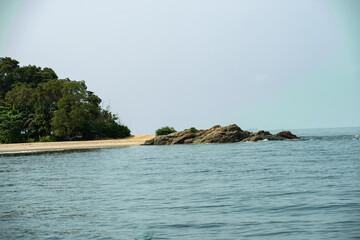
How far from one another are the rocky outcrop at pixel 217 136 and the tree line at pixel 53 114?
13.4m

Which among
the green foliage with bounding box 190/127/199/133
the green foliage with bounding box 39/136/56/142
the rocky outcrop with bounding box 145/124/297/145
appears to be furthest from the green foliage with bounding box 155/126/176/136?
the green foliage with bounding box 39/136/56/142

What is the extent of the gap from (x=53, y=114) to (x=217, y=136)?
29100 millimetres

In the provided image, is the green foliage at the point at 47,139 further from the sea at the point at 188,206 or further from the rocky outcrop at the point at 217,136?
the sea at the point at 188,206

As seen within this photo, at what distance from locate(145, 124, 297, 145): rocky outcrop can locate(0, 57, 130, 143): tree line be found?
13.4 metres

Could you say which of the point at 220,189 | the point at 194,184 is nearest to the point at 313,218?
the point at 220,189

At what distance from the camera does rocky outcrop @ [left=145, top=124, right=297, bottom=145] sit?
5716 cm

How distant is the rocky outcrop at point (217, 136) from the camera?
57.2m

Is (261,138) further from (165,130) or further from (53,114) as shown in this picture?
(53,114)

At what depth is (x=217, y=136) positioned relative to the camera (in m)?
57.5

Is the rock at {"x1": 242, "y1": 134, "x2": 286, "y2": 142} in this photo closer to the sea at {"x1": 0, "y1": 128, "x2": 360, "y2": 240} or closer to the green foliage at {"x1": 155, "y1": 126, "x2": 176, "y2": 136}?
the green foliage at {"x1": 155, "y1": 126, "x2": 176, "y2": 136}

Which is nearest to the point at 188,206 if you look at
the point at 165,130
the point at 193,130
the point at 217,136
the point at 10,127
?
the point at 217,136

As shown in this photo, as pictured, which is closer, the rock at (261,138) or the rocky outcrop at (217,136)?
the rock at (261,138)

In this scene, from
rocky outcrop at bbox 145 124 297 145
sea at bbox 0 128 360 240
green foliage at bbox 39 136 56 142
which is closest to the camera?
sea at bbox 0 128 360 240

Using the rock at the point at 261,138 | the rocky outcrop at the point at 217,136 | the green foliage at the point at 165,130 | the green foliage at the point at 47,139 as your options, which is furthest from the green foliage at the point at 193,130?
the green foliage at the point at 47,139
